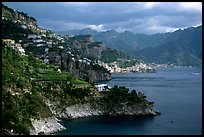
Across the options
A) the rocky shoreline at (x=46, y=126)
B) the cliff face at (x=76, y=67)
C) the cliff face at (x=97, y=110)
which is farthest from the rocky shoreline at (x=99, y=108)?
the cliff face at (x=76, y=67)

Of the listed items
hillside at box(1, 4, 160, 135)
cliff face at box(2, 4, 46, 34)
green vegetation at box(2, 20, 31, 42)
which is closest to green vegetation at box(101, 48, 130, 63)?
cliff face at box(2, 4, 46, 34)

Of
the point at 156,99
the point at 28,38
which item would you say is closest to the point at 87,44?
the point at 28,38

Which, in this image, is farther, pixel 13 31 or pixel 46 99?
pixel 13 31

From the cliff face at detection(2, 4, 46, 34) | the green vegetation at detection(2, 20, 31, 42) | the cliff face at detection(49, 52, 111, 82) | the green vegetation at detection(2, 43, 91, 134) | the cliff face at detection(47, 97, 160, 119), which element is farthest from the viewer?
the cliff face at detection(2, 4, 46, 34)

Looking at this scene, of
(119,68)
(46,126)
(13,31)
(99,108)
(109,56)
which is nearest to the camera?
(46,126)

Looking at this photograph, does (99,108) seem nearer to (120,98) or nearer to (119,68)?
(120,98)

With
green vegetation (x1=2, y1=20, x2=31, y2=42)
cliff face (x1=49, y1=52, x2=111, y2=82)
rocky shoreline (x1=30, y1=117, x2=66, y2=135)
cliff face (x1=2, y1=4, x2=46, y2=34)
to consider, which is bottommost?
rocky shoreline (x1=30, y1=117, x2=66, y2=135)

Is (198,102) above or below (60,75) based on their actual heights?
below

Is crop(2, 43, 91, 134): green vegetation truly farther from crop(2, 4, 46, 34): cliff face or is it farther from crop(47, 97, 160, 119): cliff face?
crop(2, 4, 46, 34): cliff face

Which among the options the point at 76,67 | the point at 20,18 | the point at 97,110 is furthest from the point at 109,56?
the point at 97,110

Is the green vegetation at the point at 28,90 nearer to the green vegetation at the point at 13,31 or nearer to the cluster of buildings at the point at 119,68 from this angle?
the green vegetation at the point at 13,31

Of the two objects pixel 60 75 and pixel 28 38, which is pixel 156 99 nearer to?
pixel 60 75
